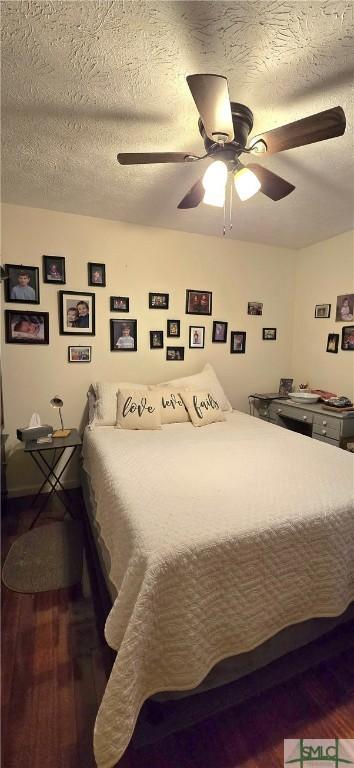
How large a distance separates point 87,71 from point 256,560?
6.37ft

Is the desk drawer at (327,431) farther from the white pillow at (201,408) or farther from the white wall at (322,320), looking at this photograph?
the white pillow at (201,408)

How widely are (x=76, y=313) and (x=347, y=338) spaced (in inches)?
99.5

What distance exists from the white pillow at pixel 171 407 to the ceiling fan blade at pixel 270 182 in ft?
5.20

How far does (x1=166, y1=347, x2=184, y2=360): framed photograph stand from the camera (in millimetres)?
3145

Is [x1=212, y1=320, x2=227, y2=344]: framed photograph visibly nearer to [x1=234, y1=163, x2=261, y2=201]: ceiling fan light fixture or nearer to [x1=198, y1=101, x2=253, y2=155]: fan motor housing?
[x1=234, y1=163, x2=261, y2=201]: ceiling fan light fixture

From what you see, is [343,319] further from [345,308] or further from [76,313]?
[76,313]

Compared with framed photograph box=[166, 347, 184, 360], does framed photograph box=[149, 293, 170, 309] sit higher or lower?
higher

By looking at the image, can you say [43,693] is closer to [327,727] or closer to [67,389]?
[327,727]

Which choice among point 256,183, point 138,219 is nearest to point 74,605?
point 256,183

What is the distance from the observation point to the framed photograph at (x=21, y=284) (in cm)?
252

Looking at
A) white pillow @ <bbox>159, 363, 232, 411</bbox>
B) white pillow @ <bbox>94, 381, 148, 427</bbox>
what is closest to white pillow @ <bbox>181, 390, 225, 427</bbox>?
white pillow @ <bbox>159, 363, 232, 411</bbox>

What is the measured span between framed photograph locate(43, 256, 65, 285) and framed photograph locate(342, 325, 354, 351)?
2.63 metres

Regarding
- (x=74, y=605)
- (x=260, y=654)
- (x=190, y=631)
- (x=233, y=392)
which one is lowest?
(x=74, y=605)

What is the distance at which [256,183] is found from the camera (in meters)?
1.49
